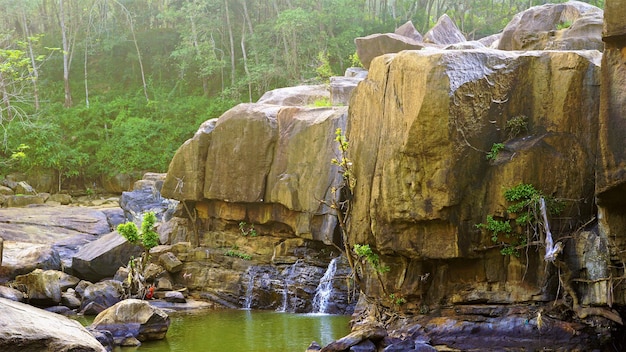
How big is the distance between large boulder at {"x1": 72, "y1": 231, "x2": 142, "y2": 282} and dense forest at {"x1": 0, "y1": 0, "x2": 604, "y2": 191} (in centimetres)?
1551

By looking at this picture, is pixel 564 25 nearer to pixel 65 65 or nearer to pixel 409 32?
pixel 409 32

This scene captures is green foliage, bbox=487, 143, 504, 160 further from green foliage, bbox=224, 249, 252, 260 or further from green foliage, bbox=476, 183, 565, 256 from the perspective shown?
green foliage, bbox=224, 249, 252, 260

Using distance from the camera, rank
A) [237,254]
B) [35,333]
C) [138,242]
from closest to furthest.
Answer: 1. [35,333]
2. [138,242]
3. [237,254]

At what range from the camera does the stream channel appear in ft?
47.5

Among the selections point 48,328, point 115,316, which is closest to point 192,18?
point 115,316

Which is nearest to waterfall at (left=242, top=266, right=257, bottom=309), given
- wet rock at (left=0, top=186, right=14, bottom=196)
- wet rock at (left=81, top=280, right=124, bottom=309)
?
wet rock at (left=81, top=280, right=124, bottom=309)

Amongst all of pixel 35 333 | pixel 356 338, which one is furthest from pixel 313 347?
pixel 35 333

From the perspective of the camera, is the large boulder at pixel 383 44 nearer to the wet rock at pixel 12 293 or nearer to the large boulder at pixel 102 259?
the large boulder at pixel 102 259

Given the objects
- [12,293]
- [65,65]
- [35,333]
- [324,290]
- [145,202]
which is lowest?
[324,290]

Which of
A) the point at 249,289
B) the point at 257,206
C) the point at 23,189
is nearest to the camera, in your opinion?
the point at 249,289

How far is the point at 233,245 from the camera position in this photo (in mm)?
22453

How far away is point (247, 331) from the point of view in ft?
53.8

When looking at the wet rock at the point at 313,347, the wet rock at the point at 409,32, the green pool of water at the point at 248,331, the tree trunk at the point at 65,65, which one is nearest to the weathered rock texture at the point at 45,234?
the green pool of water at the point at 248,331

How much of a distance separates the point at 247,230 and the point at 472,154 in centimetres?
999
